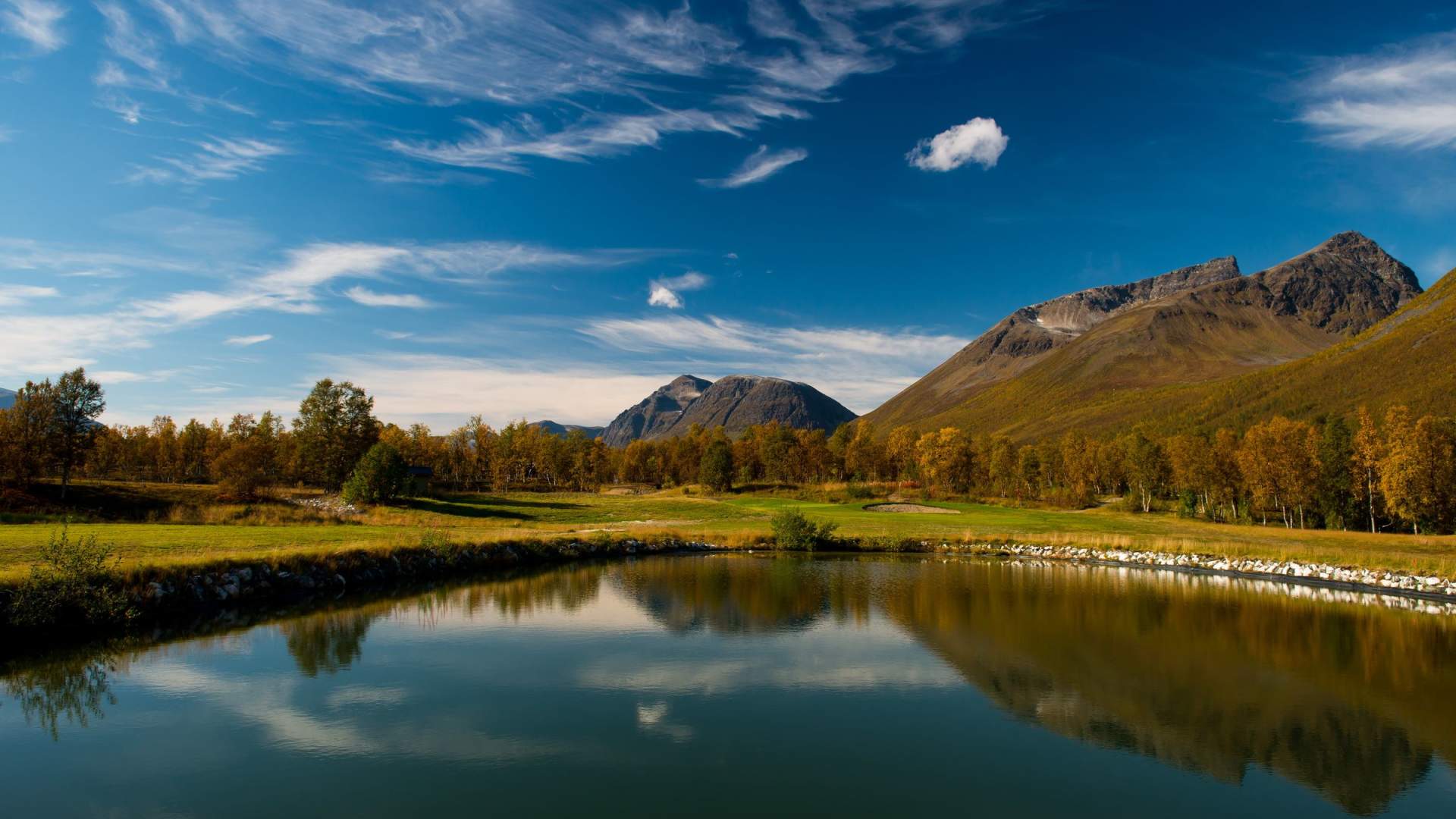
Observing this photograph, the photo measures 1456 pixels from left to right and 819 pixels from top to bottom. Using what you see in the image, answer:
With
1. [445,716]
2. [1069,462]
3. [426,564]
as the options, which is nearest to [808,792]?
[445,716]

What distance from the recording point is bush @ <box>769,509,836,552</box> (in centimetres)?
5309

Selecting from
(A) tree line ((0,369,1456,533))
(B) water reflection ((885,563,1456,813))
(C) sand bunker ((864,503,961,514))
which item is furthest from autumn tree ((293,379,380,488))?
(B) water reflection ((885,563,1456,813))

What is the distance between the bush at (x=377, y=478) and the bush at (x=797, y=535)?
3617cm

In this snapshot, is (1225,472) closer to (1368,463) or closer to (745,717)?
(1368,463)

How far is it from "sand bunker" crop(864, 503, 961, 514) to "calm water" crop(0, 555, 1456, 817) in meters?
56.9

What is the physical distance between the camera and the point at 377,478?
63688 millimetres

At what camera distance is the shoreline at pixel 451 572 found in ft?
77.9

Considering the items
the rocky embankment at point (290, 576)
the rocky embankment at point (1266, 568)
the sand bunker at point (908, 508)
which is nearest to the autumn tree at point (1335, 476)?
the sand bunker at point (908, 508)

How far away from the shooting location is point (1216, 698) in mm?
18312

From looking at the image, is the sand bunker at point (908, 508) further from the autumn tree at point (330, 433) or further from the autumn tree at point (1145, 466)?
the autumn tree at point (330, 433)

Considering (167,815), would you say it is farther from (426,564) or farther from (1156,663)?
(426,564)

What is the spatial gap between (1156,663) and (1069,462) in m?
Result: 96.8

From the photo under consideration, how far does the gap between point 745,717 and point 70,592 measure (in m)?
21.1

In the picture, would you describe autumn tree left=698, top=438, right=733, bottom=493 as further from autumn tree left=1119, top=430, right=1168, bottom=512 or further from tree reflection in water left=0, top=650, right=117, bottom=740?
tree reflection in water left=0, top=650, right=117, bottom=740
